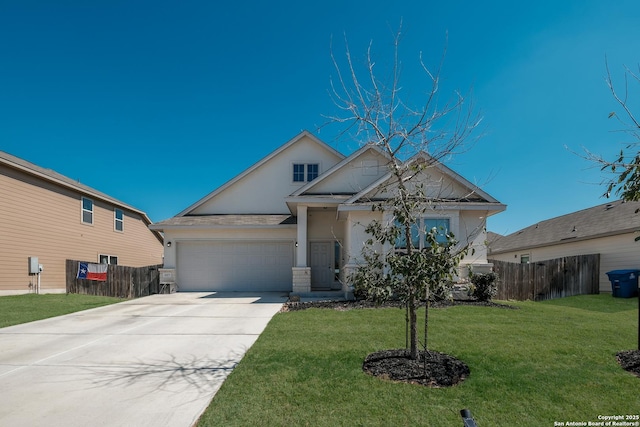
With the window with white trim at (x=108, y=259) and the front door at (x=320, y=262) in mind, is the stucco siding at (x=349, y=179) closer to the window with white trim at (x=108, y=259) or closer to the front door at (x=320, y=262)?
the front door at (x=320, y=262)

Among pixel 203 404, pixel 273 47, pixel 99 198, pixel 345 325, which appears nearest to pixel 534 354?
pixel 345 325

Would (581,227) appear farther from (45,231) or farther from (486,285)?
(45,231)

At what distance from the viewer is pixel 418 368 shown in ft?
14.5

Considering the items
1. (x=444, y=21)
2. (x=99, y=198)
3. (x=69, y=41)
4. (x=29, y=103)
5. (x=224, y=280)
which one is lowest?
(x=224, y=280)

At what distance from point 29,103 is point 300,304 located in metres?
16.1

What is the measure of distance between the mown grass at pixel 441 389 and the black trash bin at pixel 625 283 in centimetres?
689

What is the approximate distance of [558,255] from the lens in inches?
707

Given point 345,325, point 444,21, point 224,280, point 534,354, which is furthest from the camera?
point 224,280

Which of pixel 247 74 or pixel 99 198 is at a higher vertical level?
pixel 247 74

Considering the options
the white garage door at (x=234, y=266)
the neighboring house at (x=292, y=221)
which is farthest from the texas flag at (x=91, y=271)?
the white garage door at (x=234, y=266)

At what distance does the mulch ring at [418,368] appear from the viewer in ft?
13.5

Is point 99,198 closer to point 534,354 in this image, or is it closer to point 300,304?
point 300,304

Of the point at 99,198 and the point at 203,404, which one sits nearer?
the point at 203,404

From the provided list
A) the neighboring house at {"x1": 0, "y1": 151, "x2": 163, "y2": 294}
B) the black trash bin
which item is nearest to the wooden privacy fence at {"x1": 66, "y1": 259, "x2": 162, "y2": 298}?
the neighboring house at {"x1": 0, "y1": 151, "x2": 163, "y2": 294}
